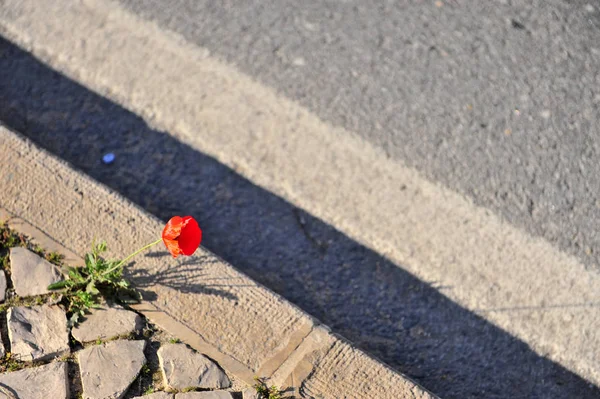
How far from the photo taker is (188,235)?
201cm

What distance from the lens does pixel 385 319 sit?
8.54 ft

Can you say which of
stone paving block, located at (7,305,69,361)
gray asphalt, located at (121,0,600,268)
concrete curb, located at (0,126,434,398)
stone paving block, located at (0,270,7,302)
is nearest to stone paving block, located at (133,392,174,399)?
concrete curb, located at (0,126,434,398)

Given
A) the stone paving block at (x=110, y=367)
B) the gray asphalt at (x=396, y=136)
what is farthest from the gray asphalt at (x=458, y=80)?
the stone paving block at (x=110, y=367)

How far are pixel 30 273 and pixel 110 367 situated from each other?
445mm

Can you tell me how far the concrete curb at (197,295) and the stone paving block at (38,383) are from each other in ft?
1.09

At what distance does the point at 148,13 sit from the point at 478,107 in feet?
5.17

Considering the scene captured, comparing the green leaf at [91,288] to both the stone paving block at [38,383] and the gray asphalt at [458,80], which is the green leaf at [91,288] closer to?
the stone paving block at [38,383]

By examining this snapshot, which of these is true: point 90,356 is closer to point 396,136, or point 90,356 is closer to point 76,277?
point 76,277

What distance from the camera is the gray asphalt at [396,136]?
2588 mm

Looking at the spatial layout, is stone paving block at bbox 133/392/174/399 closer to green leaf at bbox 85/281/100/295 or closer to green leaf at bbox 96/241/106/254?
green leaf at bbox 85/281/100/295

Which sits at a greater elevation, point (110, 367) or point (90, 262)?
point (90, 262)

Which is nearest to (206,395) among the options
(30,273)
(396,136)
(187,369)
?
(187,369)

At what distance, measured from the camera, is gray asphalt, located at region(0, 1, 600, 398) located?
8.49 ft

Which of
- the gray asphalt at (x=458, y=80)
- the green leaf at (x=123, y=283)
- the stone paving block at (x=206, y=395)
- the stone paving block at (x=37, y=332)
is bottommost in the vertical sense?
the stone paving block at (x=206, y=395)
